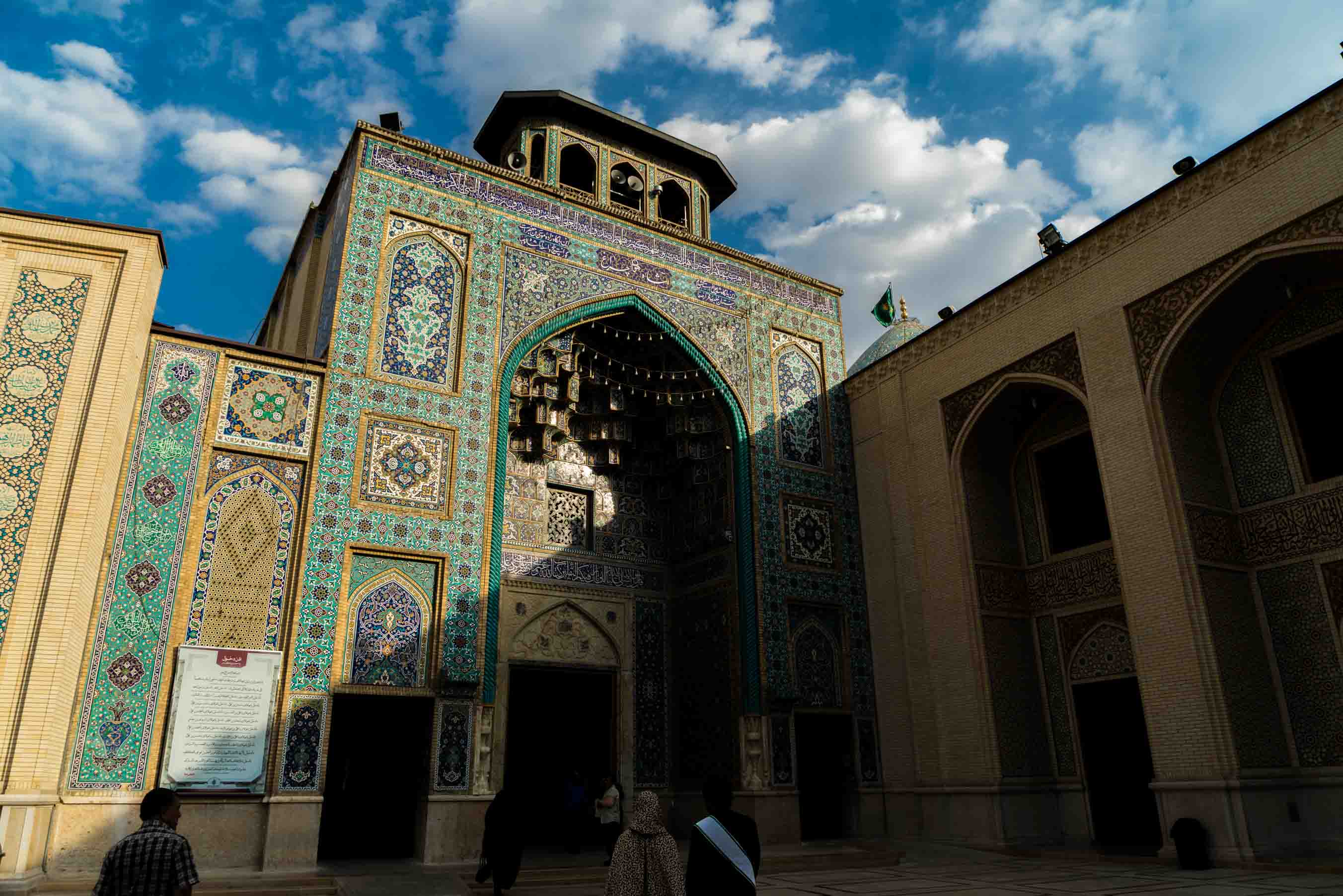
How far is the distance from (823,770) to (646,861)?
793 cm

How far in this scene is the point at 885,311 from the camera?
1445 centimetres

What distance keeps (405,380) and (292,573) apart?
2.14m

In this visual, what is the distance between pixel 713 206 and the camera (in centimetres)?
1425

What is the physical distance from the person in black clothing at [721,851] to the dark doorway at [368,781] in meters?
6.27

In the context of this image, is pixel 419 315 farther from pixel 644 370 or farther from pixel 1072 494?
Result: pixel 1072 494

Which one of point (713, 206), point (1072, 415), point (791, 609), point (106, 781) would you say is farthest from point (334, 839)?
point (713, 206)

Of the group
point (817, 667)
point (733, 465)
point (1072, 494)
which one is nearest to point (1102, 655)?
point (1072, 494)

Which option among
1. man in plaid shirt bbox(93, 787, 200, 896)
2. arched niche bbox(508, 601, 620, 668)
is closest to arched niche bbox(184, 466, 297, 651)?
arched niche bbox(508, 601, 620, 668)

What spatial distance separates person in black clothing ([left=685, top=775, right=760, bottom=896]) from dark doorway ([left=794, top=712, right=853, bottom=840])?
757cm

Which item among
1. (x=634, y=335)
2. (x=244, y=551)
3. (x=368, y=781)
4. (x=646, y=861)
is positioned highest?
(x=634, y=335)

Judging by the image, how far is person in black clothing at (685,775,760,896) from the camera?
10.8ft

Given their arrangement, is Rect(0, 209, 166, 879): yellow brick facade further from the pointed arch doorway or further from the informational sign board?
the pointed arch doorway

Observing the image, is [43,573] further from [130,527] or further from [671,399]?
[671,399]

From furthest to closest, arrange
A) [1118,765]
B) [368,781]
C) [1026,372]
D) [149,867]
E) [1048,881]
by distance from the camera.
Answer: [1026,372], [368,781], [1118,765], [1048,881], [149,867]
